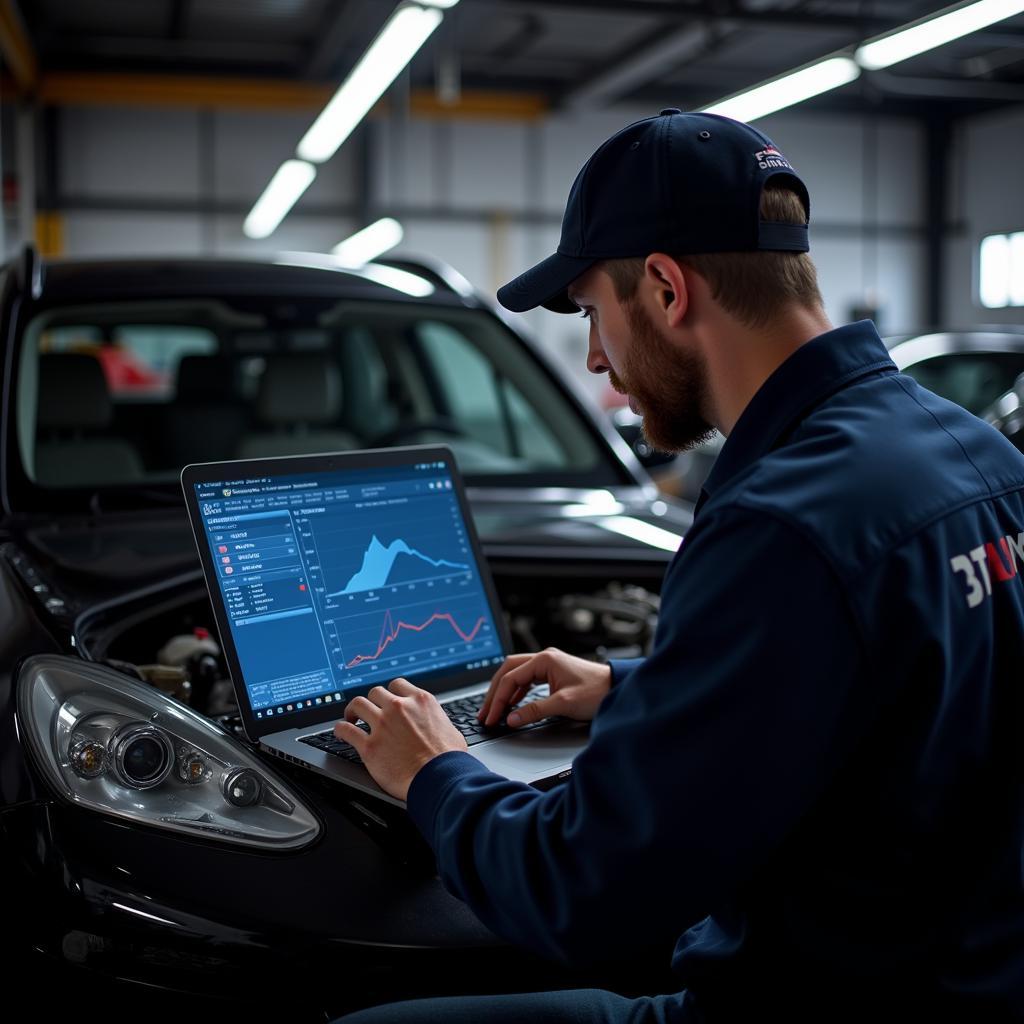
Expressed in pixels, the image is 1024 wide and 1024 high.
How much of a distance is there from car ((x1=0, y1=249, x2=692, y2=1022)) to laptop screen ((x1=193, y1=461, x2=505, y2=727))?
0.45ft

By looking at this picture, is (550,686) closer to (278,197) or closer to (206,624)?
(206,624)

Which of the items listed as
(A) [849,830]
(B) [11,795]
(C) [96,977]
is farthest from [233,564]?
(A) [849,830]

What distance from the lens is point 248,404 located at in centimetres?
354

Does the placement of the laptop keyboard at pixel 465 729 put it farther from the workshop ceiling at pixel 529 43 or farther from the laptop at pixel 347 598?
the workshop ceiling at pixel 529 43

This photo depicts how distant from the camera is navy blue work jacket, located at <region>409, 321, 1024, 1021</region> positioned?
867mm

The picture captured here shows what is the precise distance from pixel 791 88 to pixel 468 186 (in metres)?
7.64

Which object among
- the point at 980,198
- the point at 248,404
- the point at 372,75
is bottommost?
the point at 248,404

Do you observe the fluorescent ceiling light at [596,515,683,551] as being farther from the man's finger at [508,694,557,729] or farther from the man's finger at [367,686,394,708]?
the man's finger at [367,686,394,708]

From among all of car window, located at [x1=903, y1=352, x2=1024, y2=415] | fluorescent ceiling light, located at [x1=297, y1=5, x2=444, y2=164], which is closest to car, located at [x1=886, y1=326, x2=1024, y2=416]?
car window, located at [x1=903, y1=352, x2=1024, y2=415]

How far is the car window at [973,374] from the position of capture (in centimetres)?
257

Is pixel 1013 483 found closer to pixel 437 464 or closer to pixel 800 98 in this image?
pixel 437 464

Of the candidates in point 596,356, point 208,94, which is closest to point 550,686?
point 596,356

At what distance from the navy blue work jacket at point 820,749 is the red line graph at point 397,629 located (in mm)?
642

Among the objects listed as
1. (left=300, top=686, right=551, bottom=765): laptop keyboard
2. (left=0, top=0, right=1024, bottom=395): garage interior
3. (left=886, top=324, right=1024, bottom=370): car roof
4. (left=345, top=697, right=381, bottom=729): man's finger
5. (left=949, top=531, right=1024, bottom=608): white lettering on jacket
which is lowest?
(left=300, top=686, right=551, bottom=765): laptop keyboard
